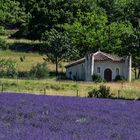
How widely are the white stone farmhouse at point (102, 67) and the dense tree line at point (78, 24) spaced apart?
4.11 meters

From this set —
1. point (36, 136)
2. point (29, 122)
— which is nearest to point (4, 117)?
point (29, 122)

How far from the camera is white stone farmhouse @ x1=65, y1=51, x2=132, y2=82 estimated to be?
268 ft

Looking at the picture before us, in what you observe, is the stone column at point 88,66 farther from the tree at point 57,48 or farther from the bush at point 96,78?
the tree at point 57,48

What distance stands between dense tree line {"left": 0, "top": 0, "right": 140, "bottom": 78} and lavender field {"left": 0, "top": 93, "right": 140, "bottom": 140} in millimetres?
57243

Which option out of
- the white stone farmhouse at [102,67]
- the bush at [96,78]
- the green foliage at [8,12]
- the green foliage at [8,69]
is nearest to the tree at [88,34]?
the white stone farmhouse at [102,67]

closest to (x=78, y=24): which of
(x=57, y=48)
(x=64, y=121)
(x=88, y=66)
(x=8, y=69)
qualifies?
(x=57, y=48)

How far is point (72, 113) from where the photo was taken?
2322cm

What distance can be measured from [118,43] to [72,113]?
69.3 meters

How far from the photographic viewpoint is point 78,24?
96.4 m

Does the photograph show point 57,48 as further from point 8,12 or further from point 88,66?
point 8,12

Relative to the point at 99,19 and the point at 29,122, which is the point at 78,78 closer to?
the point at 99,19

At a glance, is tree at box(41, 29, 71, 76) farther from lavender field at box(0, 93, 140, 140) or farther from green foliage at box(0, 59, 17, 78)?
lavender field at box(0, 93, 140, 140)


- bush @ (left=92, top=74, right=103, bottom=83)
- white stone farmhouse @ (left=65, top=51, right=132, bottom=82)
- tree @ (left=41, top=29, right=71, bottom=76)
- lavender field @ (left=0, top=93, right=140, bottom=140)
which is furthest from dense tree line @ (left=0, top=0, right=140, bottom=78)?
lavender field @ (left=0, top=93, right=140, bottom=140)

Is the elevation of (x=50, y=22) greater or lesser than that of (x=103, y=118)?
greater
